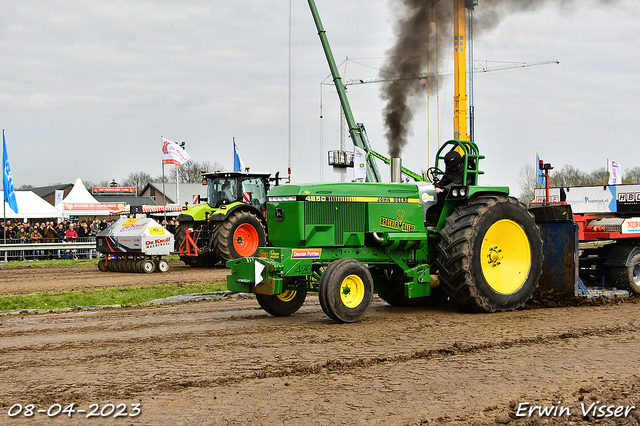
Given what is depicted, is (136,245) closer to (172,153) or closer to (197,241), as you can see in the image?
(197,241)

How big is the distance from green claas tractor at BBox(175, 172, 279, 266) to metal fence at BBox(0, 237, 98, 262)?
6.15m

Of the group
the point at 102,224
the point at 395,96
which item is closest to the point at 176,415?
the point at 395,96

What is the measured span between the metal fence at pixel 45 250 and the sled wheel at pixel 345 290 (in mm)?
16723

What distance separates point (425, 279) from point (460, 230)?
0.77 metres

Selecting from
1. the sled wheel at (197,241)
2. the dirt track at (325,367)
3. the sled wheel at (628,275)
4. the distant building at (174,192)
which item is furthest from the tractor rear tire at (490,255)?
the distant building at (174,192)

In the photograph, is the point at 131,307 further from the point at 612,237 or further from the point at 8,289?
the point at 612,237

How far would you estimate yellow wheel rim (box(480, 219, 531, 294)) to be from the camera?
8211 mm

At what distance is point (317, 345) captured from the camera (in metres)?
6.16

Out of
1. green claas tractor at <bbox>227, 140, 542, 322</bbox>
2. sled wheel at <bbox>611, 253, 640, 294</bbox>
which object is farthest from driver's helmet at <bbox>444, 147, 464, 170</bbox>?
sled wheel at <bbox>611, 253, 640, 294</bbox>

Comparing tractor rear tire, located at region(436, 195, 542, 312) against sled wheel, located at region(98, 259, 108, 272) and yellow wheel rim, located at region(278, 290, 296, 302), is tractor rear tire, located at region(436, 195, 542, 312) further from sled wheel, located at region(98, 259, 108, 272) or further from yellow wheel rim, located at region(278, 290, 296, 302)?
sled wheel, located at region(98, 259, 108, 272)

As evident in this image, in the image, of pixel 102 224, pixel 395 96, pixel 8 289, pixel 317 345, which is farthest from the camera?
pixel 102 224

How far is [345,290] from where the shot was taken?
24.1ft

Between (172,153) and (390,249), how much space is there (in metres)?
21.3

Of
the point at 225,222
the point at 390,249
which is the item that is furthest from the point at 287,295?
the point at 225,222
